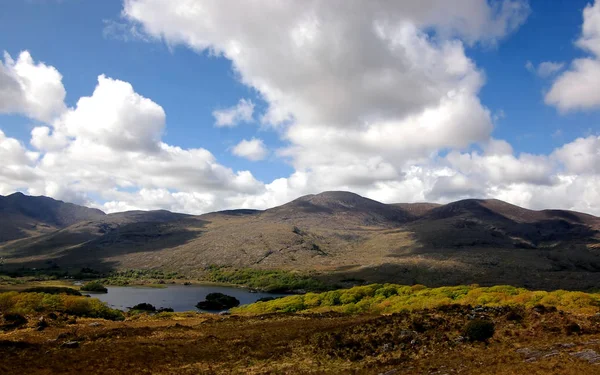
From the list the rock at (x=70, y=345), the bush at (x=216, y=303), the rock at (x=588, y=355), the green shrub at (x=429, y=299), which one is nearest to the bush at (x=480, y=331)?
the green shrub at (x=429, y=299)

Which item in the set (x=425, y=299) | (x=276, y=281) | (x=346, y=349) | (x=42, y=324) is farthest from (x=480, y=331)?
(x=276, y=281)

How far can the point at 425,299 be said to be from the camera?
53.8 m

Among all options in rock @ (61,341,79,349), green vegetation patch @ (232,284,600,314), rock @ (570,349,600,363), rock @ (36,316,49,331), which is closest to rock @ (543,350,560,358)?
rock @ (570,349,600,363)

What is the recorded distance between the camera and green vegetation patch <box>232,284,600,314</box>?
140 ft

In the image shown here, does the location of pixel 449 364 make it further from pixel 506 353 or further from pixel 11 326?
pixel 11 326

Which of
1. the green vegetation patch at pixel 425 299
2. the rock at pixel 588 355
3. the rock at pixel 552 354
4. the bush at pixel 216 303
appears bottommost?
the bush at pixel 216 303

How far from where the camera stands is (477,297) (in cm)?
5022

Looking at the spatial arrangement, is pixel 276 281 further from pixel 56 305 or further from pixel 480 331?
pixel 480 331

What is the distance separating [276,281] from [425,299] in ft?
Result: 413

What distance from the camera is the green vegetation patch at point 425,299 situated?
42638 millimetres

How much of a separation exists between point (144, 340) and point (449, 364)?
2490 cm

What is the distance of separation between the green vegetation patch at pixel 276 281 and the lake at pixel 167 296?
9.49 m

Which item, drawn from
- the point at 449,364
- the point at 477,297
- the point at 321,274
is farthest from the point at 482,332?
the point at 321,274

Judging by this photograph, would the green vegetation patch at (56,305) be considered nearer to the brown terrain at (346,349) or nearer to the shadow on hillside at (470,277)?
the brown terrain at (346,349)
